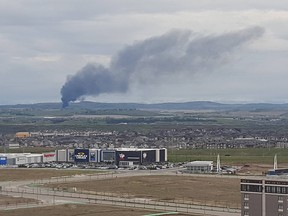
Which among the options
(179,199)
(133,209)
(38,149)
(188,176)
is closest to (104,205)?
(133,209)

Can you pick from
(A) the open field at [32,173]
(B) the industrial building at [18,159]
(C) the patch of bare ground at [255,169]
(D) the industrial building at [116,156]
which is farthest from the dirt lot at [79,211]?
(B) the industrial building at [18,159]

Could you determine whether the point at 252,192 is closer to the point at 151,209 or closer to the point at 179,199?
the point at 151,209

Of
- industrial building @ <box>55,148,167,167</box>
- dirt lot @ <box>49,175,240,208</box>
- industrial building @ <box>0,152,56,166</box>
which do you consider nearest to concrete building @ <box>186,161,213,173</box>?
dirt lot @ <box>49,175,240,208</box>

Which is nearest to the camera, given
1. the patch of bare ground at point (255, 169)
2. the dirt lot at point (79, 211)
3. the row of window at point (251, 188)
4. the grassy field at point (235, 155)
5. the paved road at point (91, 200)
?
the row of window at point (251, 188)

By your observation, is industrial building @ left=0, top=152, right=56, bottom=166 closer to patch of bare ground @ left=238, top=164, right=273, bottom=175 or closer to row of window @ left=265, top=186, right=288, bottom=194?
patch of bare ground @ left=238, top=164, right=273, bottom=175

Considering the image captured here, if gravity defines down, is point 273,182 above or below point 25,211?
above

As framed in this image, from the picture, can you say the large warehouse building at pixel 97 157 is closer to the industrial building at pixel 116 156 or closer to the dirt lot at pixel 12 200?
the industrial building at pixel 116 156

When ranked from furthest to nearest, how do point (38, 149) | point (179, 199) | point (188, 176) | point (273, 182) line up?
point (38, 149)
point (188, 176)
point (179, 199)
point (273, 182)

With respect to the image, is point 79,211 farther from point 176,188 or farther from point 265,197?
point 176,188
